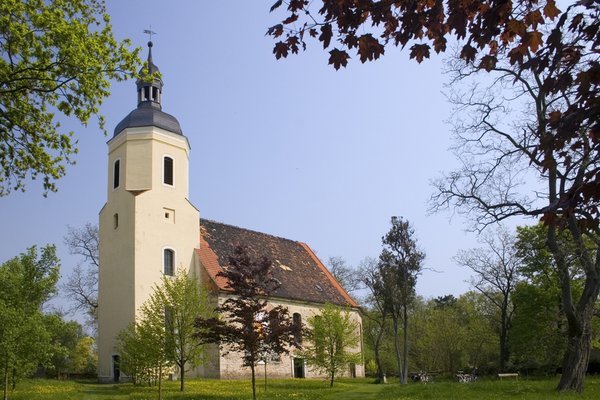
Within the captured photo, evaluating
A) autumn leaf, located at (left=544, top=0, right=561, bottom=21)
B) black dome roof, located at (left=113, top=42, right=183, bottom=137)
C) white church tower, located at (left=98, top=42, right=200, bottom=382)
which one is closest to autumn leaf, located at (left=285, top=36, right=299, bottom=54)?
autumn leaf, located at (left=544, top=0, right=561, bottom=21)

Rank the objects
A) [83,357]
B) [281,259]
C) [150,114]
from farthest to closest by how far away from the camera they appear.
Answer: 1. [83,357]
2. [281,259]
3. [150,114]

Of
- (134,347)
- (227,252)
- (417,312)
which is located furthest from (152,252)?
(417,312)

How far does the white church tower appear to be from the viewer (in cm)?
3619

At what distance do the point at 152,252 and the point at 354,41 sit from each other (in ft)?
110

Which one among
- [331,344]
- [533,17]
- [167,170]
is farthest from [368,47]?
[167,170]

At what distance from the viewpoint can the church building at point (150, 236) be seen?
119 feet

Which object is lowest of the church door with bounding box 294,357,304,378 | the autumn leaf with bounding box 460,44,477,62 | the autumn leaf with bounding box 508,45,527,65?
the church door with bounding box 294,357,304,378

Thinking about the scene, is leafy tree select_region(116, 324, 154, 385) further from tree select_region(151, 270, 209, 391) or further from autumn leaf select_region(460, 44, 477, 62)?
autumn leaf select_region(460, 44, 477, 62)

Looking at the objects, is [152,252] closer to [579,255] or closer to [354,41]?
[579,255]

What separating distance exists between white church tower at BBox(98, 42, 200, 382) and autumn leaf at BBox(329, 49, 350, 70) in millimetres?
32322

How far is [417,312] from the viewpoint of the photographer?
6781 cm

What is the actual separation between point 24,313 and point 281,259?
25668 millimetres

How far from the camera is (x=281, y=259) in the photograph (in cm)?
4653

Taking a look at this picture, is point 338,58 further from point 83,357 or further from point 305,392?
point 83,357
